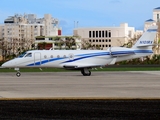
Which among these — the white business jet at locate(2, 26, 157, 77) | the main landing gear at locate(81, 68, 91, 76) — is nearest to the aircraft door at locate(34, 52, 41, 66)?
the white business jet at locate(2, 26, 157, 77)

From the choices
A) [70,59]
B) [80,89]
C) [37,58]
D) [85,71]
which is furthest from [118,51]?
[80,89]

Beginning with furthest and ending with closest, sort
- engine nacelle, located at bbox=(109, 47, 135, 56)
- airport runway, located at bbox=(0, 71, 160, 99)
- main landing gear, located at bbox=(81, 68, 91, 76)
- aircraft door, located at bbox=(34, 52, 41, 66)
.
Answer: engine nacelle, located at bbox=(109, 47, 135, 56)
main landing gear, located at bbox=(81, 68, 91, 76)
aircraft door, located at bbox=(34, 52, 41, 66)
airport runway, located at bbox=(0, 71, 160, 99)

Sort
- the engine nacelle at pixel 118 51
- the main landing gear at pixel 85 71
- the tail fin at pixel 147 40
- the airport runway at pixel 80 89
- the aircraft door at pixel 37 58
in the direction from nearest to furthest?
the airport runway at pixel 80 89 < the aircraft door at pixel 37 58 < the main landing gear at pixel 85 71 < the engine nacelle at pixel 118 51 < the tail fin at pixel 147 40

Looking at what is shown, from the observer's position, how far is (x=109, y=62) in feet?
147

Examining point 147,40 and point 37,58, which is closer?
point 37,58

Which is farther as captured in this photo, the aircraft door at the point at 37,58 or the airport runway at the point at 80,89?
the aircraft door at the point at 37,58

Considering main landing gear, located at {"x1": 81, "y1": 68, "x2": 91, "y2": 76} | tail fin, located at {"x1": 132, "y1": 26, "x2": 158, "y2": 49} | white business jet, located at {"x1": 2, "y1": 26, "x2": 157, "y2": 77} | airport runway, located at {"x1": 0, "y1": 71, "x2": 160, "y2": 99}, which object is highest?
tail fin, located at {"x1": 132, "y1": 26, "x2": 158, "y2": 49}

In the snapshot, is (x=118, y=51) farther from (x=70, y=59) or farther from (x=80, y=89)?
(x=80, y=89)

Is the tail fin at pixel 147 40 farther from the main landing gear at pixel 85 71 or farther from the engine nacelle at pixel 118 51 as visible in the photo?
the main landing gear at pixel 85 71

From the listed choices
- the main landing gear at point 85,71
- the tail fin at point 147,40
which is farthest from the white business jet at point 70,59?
the tail fin at point 147,40

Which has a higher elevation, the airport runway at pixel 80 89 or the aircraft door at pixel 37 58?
the aircraft door at pixel 37 58

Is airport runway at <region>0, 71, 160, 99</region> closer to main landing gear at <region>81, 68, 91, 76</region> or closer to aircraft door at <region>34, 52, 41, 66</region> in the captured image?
main landing gear at <region>81, 68, 91, 76</region>

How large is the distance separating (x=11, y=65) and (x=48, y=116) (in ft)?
95.8

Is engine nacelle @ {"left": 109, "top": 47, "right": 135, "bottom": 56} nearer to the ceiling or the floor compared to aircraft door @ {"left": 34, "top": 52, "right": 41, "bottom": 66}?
nearer to the ceiling
